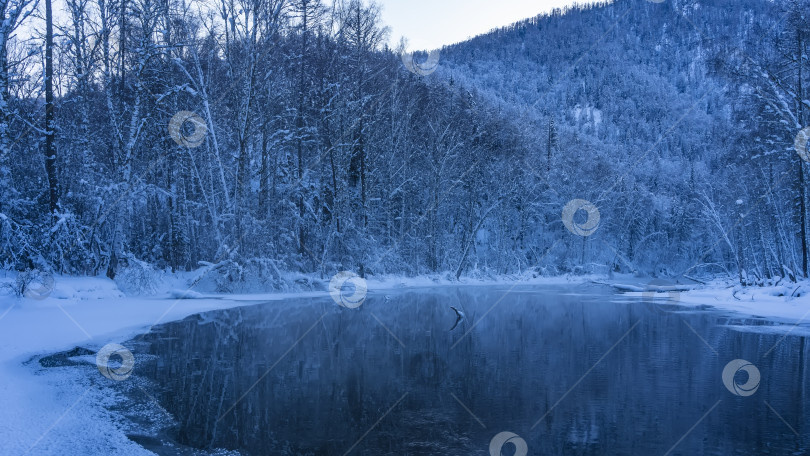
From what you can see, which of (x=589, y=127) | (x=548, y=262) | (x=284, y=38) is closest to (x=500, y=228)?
(x=548, y=262)

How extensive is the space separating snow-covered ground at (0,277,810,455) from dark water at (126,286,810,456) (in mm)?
918

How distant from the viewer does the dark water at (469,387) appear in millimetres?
7281

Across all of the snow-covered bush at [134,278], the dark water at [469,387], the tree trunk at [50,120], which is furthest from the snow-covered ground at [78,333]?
the tree trunk at [50,120]

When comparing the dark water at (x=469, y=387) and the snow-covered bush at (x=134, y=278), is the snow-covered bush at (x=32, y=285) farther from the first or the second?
the snow-covered bush at (x=134, y=278)

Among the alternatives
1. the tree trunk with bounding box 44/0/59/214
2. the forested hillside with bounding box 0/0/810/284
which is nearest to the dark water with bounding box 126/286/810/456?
the tree trunk with bounding box 44/0/59/214

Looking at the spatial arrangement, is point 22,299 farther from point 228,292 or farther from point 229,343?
point 228,292

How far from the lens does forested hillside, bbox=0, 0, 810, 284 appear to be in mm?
22312

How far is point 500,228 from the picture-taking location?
51.8 m

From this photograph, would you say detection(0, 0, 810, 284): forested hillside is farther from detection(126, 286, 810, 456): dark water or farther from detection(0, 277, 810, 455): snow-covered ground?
detection(126, 286, 810, 456): dark water

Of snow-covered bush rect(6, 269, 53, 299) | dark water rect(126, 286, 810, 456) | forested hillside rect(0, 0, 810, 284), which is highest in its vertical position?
forested hillside rect(0, 0, 810, 284)

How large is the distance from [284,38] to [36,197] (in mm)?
12469

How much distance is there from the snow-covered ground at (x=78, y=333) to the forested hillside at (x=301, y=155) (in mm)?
1846

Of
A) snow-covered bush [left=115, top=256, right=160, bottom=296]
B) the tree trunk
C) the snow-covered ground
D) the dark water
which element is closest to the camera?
the snow-covered ground

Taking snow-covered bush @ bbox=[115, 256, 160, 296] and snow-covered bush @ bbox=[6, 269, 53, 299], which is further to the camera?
snow-covered bush @ bbox=[115, 256, 160, 296]
